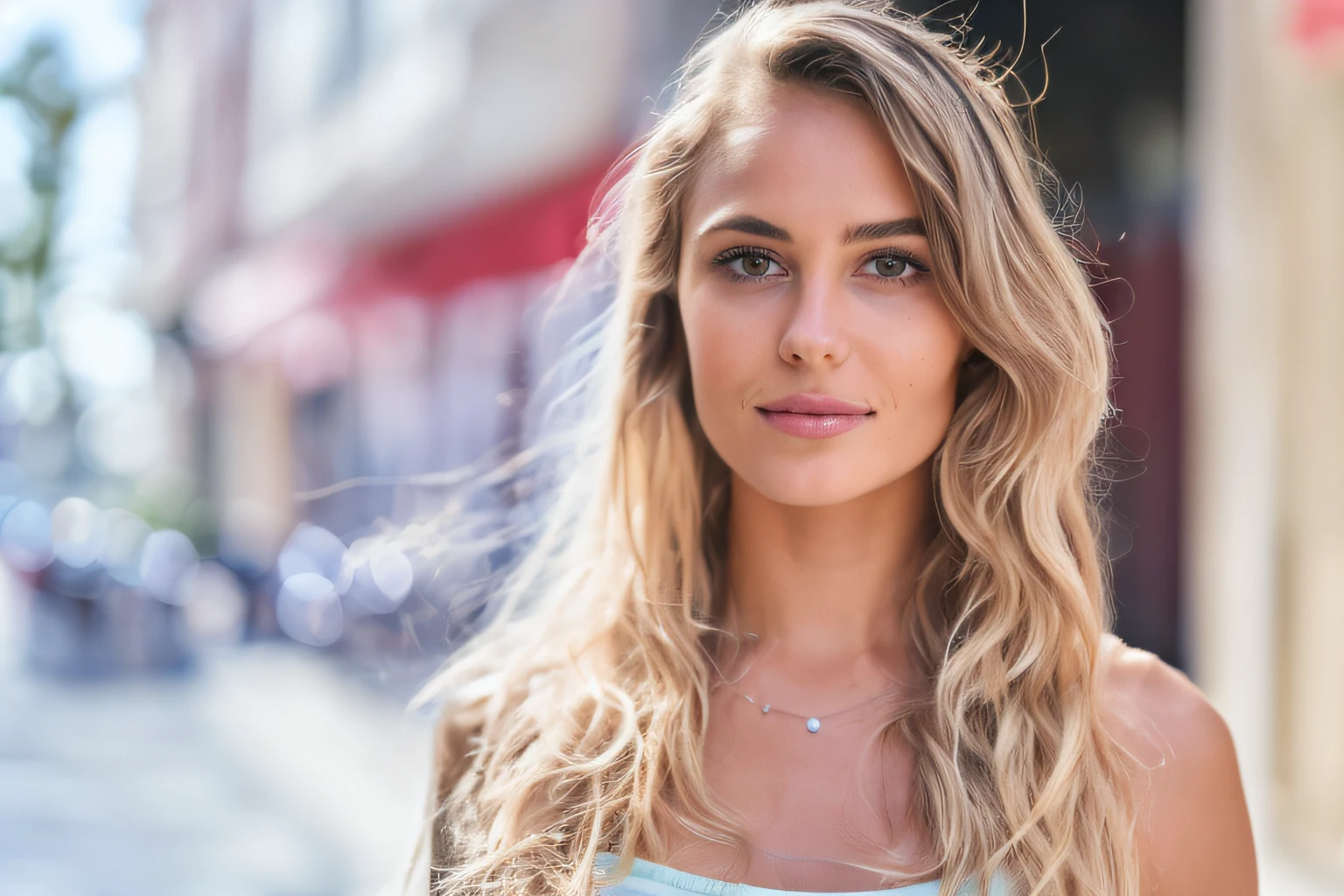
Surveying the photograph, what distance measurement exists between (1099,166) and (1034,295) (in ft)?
15.5

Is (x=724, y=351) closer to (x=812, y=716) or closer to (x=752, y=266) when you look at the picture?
A: (x=752, y=266)

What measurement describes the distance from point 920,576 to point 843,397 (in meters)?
0.34

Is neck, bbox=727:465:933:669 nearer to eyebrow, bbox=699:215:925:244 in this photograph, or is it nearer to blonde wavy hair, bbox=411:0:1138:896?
blonde wavy hair, bbox=411:0:1138:896

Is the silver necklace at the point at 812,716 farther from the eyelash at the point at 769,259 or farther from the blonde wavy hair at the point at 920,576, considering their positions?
the eyelash at the point at 769,259

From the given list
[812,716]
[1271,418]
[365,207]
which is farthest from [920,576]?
[365,207]

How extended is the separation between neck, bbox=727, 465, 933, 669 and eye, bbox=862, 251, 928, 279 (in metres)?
0.31

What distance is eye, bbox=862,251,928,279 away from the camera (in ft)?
5.02

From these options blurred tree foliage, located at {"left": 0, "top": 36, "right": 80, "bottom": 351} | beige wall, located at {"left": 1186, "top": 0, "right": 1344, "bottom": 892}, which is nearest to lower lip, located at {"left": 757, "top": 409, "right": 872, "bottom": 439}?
beige wall, located at {"left": 1186, "top": 0, "right": 1344, "bottom": 892}

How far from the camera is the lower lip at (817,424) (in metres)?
1.51

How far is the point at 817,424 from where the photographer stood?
1.51m

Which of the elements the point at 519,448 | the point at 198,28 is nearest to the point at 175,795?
the point at 519,448

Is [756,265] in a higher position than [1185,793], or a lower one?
higher

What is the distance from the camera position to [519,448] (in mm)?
2434

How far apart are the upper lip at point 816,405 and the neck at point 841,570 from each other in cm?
20
